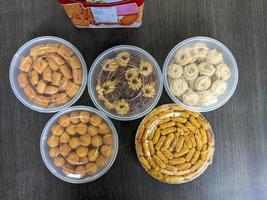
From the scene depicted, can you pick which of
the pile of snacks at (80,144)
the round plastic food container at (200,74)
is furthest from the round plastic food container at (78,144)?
the round plastic food container at (200,74)

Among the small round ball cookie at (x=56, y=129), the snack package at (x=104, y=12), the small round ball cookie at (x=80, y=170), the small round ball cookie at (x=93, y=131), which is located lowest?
the small round ball cookie at (x=80, y=170)

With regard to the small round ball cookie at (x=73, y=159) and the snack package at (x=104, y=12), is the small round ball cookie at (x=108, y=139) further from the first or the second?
the snack package at (x=104, y=12)

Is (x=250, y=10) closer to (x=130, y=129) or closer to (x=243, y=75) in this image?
(x=243, y=75)

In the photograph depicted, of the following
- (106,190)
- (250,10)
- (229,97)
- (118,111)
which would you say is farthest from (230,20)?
(106,190)

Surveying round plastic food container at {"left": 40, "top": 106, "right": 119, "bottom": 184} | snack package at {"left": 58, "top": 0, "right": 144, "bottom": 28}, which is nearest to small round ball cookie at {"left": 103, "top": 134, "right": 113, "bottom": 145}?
round plastic food container at {"left": 40, "top": 106, "right": 119, "bottom": 184}

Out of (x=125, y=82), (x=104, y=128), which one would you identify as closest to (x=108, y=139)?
(x=104, y=128)

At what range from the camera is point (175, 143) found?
0.70 metres

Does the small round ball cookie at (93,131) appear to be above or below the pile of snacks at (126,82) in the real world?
below

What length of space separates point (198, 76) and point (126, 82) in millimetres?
157

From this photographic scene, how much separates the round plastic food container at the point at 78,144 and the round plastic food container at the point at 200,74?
166 millimetres

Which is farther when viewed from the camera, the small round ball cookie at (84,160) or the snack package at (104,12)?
the small round ball cookie at (84,160)

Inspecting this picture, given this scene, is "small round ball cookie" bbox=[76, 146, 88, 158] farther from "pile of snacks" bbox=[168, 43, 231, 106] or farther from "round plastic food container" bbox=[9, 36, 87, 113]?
"pile of snacks" bbox=[168, 43, 231, 106]

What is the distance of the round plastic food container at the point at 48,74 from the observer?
0.70 metres

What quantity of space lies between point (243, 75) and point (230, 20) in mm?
126
